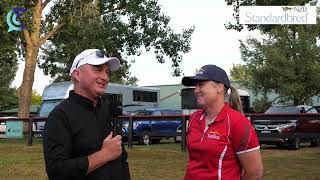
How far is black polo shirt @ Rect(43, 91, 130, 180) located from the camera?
3123 mm

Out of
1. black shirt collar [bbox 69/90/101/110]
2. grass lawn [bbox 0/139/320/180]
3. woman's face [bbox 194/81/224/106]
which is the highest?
woman's face [bbox 194/81/224/106]

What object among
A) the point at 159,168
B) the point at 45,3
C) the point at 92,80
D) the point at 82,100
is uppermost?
the point at 45,3

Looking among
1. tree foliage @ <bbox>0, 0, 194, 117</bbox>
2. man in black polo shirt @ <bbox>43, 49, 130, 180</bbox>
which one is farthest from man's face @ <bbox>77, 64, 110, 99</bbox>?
tree foliage @ <bbox>0, 0, 194, 117</bbox>

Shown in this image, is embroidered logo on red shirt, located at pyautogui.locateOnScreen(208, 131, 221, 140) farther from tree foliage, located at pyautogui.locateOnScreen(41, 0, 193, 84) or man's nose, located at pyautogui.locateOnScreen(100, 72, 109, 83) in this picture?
tree foliage, located at pyautogui.locateOnScreen(41, 0, 193, 84)

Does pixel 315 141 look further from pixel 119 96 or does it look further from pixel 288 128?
pixel 119 96

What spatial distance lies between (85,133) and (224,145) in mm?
1090

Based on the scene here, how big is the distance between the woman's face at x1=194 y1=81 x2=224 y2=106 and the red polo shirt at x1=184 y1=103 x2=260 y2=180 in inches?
4.2

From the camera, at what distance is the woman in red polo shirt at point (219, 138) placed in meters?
3.87

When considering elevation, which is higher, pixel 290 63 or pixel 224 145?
pixel 290 63

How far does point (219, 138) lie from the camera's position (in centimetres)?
391

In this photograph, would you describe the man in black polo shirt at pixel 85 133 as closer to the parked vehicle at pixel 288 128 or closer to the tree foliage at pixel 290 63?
the parked vehicle at pixel 288 128

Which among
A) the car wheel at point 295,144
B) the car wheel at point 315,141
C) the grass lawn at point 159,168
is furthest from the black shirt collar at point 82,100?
the car wheel at point 295,144

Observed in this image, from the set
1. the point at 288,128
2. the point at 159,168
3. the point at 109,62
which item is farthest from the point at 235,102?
the point at 288,128

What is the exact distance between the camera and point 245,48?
4359 cm
